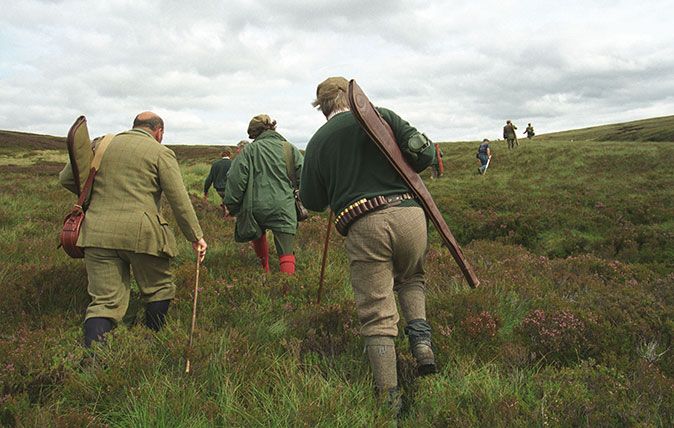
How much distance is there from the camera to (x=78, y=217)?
4.03 metres

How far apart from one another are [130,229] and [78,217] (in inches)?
19.0

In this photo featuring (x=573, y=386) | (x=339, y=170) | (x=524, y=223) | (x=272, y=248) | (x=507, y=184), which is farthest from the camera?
(x=507, y=184)

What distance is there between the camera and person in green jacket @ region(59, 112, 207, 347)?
3955 mm

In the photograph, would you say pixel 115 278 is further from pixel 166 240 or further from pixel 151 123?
pixel 151 123

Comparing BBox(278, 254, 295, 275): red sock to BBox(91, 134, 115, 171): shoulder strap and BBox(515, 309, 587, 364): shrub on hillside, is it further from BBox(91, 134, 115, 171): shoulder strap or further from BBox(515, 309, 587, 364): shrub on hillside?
BBox(515, 309, 587, 364): shrub on hillside

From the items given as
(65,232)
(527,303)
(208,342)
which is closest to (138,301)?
(65,232)

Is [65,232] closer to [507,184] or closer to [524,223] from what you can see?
[524,223]

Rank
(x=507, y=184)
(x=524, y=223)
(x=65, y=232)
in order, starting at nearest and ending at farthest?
(x=65, y=232) → (x=524, y=223) → (x=507, y=184)

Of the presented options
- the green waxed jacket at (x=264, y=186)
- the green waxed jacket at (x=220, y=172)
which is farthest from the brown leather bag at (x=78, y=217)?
the green waxed jacket at (x=220, y=172)

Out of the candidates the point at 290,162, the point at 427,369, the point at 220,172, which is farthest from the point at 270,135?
the point at 220,172

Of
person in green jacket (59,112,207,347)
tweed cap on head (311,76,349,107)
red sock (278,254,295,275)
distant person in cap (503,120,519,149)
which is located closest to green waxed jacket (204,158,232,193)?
red sock (278,254,295,275)

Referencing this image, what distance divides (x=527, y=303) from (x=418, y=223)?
93.2 inches

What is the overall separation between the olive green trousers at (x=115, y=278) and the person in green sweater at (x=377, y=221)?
1.89 m

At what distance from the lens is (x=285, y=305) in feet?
16.1
